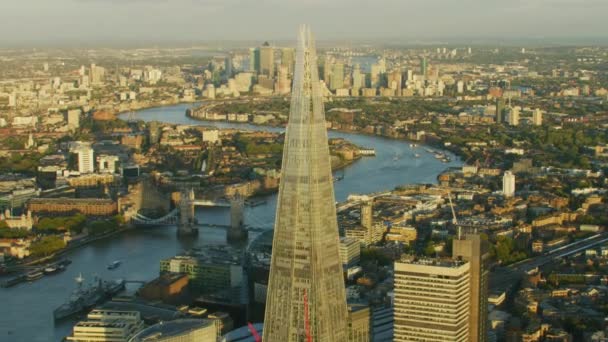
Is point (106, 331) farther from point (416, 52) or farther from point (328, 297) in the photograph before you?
point (416, 52)

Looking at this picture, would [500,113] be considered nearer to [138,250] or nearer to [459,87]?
[459,87]

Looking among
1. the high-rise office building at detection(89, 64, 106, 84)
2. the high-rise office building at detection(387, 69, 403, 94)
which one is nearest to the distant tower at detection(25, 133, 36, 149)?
the high-rise office building at detection(89, 64, 106, 84)

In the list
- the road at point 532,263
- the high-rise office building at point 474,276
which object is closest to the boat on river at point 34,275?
the road at point 532,263

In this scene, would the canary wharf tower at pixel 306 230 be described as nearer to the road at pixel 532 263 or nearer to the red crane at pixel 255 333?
the red crane at pixel 255 333

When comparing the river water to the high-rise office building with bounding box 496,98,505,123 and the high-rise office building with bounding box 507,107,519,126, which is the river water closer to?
the high-rise office building with bounding box 507,107,519,126

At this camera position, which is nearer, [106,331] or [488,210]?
[106,331]

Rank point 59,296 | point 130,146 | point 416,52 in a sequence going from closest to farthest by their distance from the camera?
point 59,296 < point 130,146 < point 416,52

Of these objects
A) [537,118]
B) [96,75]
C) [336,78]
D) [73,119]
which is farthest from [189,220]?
[96,75]

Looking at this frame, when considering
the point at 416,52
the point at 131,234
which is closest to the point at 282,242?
the point at 131,234
